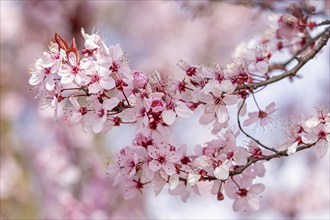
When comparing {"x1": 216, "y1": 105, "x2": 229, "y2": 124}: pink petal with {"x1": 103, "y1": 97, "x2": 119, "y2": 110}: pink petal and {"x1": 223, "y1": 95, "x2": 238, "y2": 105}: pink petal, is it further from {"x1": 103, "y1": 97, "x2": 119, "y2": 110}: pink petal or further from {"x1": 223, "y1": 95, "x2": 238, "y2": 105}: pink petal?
{"x1": 103, "y1": 97, "x2": 119, "y2": 110}: pink petal

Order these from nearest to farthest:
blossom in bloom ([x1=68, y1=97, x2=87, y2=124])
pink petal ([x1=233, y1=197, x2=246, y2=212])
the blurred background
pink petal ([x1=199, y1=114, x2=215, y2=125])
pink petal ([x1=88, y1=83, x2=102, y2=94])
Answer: pink petal ([x1=88, y1=83, x2=102, y2=94])
blossom in bloom ([x1=68, y1=97, x2=87, y2=124])
pink petal ([x1=199, y1=114, x2=215, y2=125])
pink petal ([x1=233, y1=197, x2=246, y2=212])
the blurred background

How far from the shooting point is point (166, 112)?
1959mm

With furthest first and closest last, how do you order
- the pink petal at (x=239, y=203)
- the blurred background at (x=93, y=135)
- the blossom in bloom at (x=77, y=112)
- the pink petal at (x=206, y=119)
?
the blurred background at (x=93, y=135) → the pink petal at (x=239, y=203) → the pink petal at (x=206, y=119) → the blossom in bloom at (x=77, y=112)

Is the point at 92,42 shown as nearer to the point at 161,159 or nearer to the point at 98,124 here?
the point at 98,124

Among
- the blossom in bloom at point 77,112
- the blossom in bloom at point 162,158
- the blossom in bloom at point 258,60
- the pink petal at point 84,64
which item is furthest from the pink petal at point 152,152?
the blossom in bloom at point 258,60

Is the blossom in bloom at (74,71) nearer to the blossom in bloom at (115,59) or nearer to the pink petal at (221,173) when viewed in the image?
the blossom in bloom at (115,59)

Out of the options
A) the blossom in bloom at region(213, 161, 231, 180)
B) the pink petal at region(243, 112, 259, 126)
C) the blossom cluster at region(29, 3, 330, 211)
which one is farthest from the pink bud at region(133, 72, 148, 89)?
the pink petal at region(243, 112, 259, 126)

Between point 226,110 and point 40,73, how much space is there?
2.09 feet

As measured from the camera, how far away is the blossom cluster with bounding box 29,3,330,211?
195 cm

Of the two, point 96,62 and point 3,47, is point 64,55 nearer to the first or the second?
point 96,62

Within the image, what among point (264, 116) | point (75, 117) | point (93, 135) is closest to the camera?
point (75, 117)

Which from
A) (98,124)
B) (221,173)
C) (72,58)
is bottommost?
(221,173)

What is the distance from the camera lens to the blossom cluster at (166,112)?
1.95 m

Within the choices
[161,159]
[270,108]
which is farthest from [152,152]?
[270,108]
